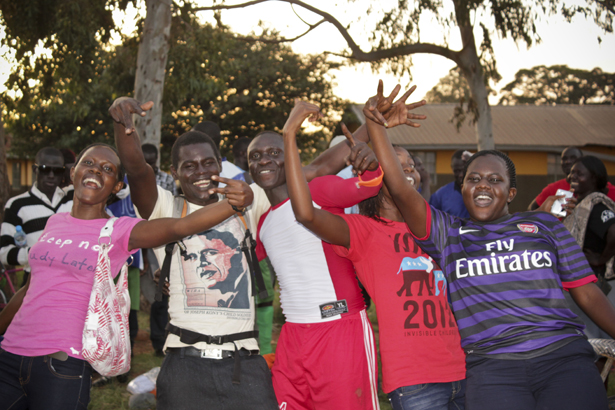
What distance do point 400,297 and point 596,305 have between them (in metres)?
0.97

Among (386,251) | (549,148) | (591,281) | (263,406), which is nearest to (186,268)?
(263,406)

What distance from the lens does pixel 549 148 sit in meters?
22.4

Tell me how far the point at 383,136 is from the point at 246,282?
105 centimetres

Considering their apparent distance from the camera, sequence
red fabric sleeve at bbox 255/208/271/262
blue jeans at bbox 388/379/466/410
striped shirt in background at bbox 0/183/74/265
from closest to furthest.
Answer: blue jeans at bbox 388/379/466/410 < red fabric sleeve at bbox 255/208/271/262 < striped shirt in background at bbox 0/183/74/265

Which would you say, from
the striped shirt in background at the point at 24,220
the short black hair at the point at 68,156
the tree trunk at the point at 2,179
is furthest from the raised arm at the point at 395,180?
the tree trunk at the point at 2,179

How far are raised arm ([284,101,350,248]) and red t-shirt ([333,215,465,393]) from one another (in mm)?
191

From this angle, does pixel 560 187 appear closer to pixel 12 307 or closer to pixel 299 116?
pixel 299 116

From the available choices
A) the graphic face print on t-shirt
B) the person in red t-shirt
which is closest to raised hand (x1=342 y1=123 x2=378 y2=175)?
the graphic face print on t-shirt

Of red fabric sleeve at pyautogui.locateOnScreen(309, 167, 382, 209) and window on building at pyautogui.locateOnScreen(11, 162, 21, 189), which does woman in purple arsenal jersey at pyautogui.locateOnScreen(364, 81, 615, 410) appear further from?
window on building at pyautogui.locateOnScreen(11, 162, 21, 189)

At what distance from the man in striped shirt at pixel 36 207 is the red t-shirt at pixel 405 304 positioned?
11.3 feet

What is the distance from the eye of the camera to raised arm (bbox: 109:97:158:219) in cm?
267

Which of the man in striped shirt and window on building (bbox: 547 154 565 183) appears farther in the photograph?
window on building (bbox: 547 154 565 183)

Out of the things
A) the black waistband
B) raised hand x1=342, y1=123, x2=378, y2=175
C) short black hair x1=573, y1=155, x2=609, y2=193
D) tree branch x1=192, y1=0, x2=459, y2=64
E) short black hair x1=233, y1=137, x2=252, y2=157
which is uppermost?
tree branch x1=192, y1=0, x2=459, y2=64

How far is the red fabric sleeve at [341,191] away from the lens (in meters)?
2.70
